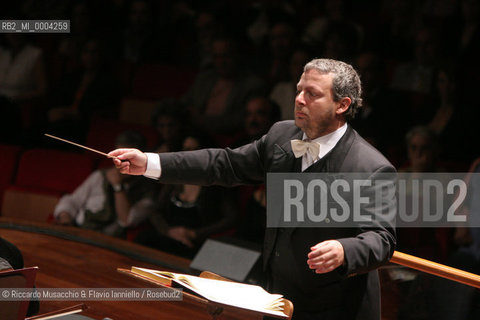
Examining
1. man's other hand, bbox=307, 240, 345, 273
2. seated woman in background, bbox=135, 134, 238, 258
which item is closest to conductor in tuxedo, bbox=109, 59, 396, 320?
man's other hand, bbox=307, 240, 345, 273

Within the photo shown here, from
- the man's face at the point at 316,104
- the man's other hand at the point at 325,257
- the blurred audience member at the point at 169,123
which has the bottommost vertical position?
the man's other hand at the point at 325,257

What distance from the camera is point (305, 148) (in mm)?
1703

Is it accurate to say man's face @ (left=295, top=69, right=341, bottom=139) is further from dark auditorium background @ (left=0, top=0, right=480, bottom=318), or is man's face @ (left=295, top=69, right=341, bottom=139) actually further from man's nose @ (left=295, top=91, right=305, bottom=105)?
dark auditorium background @ (left=0, top=0, right=480, bottom=318)

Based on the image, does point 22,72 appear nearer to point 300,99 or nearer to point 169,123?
point 169,123

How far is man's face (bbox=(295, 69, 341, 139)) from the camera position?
1.67m

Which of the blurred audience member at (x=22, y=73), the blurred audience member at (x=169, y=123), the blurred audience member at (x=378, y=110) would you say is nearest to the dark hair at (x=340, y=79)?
the blurred audience member at (x=378, y=110)

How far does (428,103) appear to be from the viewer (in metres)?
3.50

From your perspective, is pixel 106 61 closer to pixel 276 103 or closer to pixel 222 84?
pixel 222 84

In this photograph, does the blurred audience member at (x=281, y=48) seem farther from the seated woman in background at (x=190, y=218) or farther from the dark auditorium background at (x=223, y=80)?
the seated woman in background at (x=190, y=218)

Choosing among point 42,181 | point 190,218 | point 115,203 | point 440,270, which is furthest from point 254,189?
point 440,270

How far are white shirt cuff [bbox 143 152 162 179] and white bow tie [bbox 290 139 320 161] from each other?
1.13ft

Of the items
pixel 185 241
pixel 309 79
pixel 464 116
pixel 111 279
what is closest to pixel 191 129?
pixel 185 241

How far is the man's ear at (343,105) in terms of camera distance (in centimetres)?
169

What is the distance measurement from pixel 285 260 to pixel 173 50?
3.32 m
